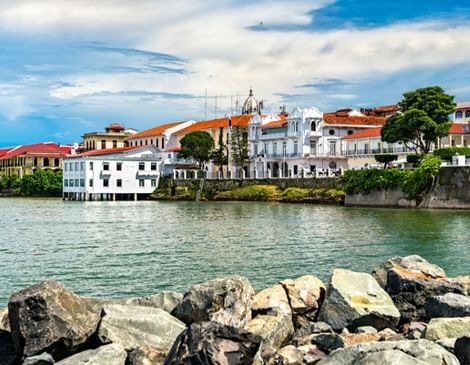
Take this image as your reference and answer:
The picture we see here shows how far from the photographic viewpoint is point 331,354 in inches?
410

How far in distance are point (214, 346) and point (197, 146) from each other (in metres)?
92.0

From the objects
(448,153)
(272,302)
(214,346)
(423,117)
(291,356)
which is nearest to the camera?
(214,346)

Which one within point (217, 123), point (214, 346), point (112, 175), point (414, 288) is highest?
point (217, 123)

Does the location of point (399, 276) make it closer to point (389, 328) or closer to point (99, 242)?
point (389, 328)

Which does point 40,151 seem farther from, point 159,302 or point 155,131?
point 159,302

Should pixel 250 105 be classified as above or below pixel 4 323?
above

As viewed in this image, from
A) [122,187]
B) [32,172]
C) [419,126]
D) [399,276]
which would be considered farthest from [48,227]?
[32,172]

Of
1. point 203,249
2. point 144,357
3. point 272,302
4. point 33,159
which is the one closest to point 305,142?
point 33,159

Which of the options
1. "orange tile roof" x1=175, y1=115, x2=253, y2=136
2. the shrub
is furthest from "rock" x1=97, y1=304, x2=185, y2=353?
"orange tile roof" x1=175, y1=115, x2=253, y2=136

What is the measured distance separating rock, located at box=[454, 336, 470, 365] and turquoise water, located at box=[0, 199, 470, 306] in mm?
9801

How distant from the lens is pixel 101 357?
1034 centimetres

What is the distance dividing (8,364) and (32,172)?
121424 mm

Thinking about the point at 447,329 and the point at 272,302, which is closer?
the point at 447,329

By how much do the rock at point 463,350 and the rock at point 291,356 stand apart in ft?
7.71
